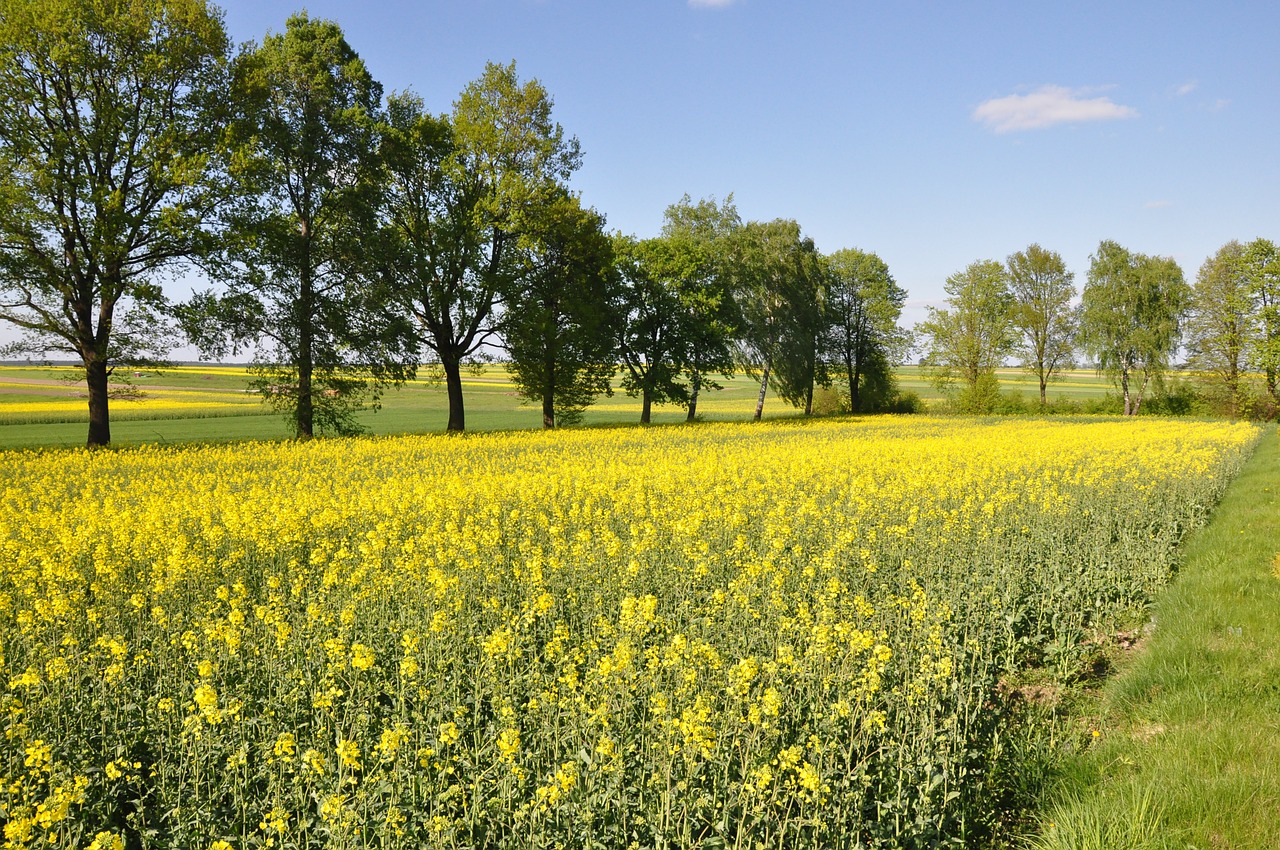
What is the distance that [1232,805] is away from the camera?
4.07m

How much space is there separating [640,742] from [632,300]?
4016cm

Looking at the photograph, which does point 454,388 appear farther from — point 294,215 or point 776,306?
point 776,306

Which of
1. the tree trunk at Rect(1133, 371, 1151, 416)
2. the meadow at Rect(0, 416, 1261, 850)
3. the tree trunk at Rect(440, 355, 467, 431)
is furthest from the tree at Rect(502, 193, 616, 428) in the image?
the tree trunk at Rect(1133, 371, 1151, 416)

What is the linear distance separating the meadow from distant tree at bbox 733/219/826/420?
35.3 meters

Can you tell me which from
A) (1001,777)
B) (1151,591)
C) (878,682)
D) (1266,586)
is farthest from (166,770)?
(1266,586)

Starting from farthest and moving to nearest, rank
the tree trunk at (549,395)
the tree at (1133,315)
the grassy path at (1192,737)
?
the tree at (1133,315), the tree trunk at (549,395), the grassy path at (1192,737)

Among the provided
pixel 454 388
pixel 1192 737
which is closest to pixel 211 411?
pixel 454 388

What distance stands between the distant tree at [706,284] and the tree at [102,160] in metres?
27.0

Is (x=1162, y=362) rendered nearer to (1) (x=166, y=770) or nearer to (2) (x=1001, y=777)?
(2) (x=1001, y=777)

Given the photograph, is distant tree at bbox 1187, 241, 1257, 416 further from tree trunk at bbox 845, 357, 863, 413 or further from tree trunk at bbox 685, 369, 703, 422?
tree trunk at bbox 685, 369, 703, 422

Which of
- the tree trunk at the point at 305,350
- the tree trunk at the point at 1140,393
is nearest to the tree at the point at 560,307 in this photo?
the tree trunk at the point at 305,350

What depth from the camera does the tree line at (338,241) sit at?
21188mm

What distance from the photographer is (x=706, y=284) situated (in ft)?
149

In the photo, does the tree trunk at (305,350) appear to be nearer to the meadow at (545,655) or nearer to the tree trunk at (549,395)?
the tree trunk at (549,395)
